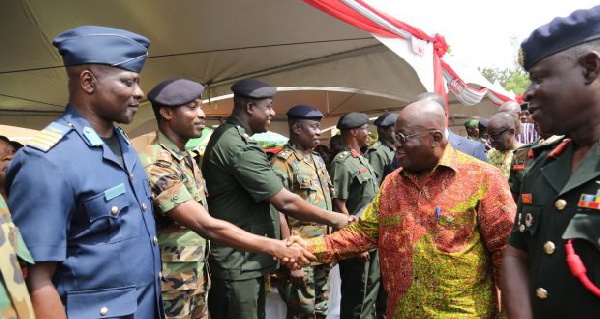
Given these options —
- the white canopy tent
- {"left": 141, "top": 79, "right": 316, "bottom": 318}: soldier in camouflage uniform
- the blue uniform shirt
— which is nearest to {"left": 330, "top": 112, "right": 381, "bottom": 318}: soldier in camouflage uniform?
the white canopy tent

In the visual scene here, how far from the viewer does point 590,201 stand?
5.04ft

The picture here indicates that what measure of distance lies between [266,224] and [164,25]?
2.80m

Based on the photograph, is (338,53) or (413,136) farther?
(338,53)

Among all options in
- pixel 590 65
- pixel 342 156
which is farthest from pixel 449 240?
pixel 342 156

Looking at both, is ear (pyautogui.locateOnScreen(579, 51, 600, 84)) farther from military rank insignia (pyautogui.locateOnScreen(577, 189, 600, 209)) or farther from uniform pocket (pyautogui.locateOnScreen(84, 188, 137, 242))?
uniform pocket (pyautogui.locateOnScreen(84, 188, 137, 242))

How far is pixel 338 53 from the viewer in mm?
6406

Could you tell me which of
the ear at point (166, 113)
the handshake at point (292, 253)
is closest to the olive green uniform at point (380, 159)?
the handshake at point (292, 253)

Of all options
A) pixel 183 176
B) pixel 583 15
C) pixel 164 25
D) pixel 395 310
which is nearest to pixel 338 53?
pixel 164 25

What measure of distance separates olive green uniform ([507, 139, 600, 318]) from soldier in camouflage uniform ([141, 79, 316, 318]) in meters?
1.57

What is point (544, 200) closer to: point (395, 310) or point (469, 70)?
point (395, 310)

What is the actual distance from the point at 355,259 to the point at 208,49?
10.2 feet

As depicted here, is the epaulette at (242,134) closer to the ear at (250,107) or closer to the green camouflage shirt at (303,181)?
the ear at (250,107)

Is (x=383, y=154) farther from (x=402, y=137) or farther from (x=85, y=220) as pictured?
(x=85, y=220)

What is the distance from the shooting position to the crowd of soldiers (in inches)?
62.0
